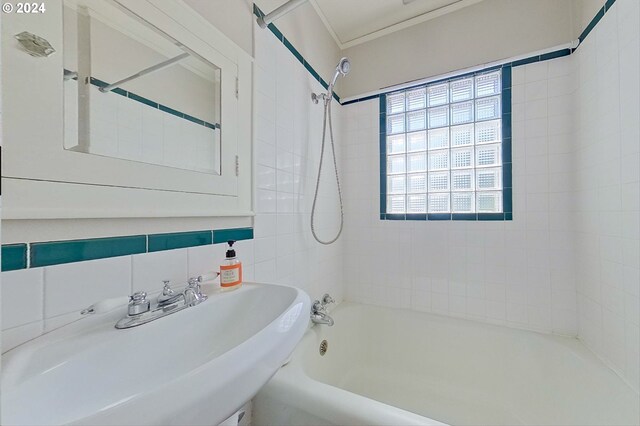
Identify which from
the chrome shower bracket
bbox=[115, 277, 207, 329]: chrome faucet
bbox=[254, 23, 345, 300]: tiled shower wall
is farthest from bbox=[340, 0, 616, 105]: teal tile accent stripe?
bbox=[115, 277, 207, 329]: chrome faucet

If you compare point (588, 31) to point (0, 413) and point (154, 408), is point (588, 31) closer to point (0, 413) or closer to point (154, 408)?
point (154, 408)

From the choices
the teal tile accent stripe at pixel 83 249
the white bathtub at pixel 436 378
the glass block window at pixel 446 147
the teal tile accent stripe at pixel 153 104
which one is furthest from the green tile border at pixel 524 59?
the white bathtub at pixel 436 378

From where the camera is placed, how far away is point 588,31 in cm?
121

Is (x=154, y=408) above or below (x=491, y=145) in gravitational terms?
below

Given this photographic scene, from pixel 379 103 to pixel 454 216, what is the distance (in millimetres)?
925

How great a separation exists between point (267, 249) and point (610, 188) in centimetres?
148

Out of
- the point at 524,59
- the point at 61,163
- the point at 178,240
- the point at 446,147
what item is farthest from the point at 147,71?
the point at 524,59

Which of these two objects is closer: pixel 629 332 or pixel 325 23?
pixel 629 332

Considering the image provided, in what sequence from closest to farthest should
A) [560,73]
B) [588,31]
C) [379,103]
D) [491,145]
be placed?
[588,31] < [560,73] < [491,145] < [379,103]

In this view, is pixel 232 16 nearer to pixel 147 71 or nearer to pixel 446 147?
pixel 147 71

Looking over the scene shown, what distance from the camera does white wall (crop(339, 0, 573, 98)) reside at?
1.38 m

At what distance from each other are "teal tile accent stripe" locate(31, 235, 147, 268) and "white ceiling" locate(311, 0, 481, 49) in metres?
1.63

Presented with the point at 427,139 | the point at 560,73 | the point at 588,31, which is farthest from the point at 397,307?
the point at 588,31

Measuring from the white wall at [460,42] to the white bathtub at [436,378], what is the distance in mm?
1568
